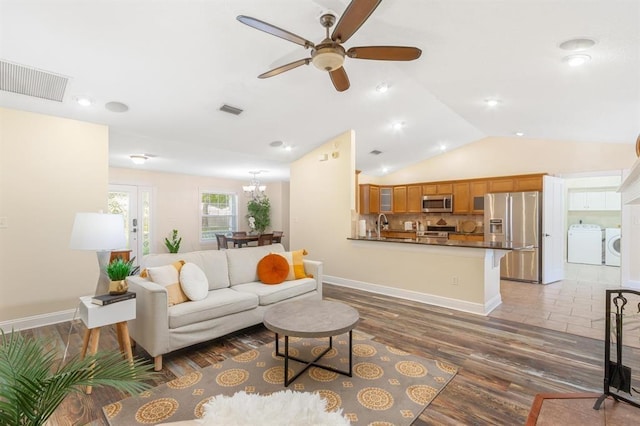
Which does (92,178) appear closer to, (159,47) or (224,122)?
(224,122)

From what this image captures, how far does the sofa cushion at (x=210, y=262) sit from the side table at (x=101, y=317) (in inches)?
32.0

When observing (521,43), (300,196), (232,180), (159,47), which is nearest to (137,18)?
(159,47)

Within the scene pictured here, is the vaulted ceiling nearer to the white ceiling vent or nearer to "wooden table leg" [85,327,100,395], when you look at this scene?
the white ceiling vent

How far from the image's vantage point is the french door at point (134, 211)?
6805 millimetres

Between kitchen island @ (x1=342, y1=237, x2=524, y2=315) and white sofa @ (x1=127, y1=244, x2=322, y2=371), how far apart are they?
134 centimetres

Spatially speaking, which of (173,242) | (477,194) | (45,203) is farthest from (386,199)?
(45,203)

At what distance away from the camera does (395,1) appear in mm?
2324

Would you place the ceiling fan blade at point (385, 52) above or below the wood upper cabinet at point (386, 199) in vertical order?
above

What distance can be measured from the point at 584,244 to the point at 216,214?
9775 mm

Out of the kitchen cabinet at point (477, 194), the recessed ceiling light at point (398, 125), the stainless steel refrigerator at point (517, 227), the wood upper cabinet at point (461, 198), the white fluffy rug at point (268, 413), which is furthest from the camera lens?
the wood upper cabinet at point (461, 198)

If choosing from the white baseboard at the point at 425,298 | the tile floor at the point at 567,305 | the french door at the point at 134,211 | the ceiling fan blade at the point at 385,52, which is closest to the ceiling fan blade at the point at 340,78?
the ceiling fan blade at the point at 385,52

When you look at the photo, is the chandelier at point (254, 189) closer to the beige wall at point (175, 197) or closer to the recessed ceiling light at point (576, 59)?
the beige wall at point (175, 197)

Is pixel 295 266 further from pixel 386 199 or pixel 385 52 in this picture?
pixel 386 199

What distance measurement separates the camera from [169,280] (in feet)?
9.73
